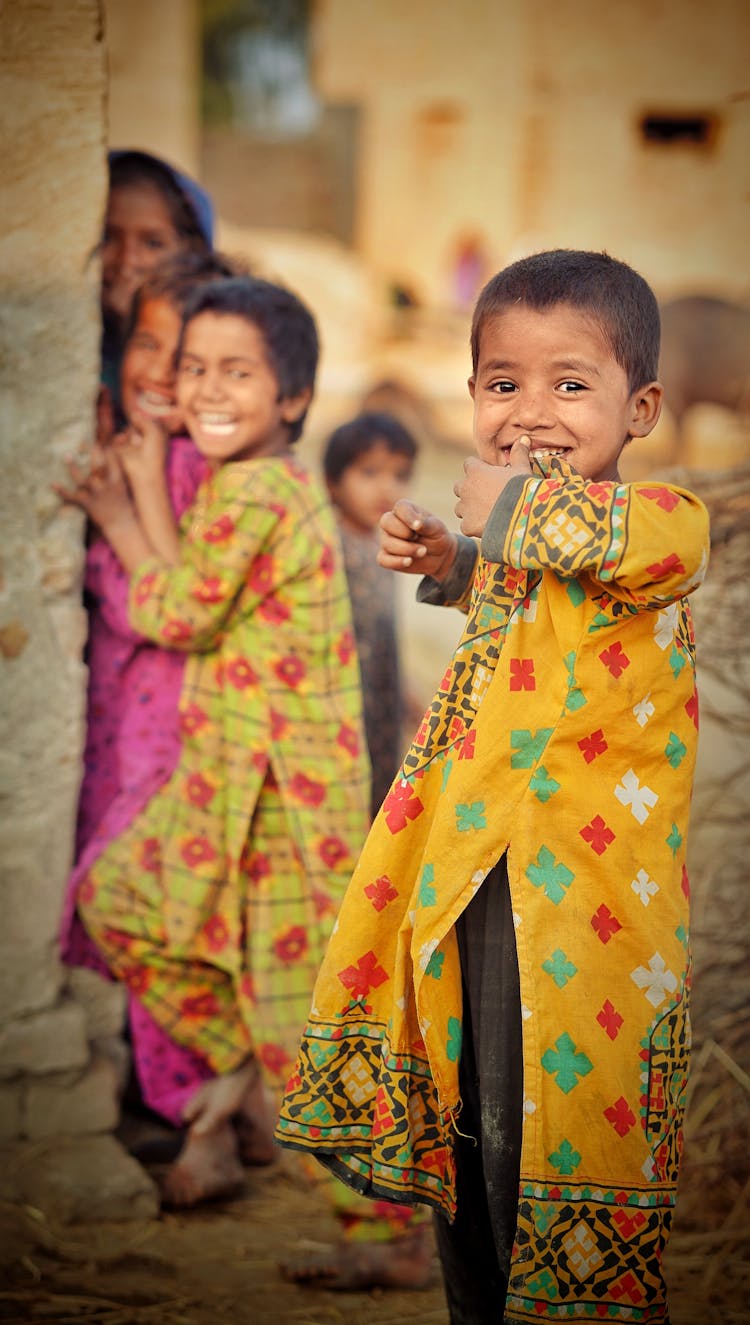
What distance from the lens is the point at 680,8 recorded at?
12.5 m

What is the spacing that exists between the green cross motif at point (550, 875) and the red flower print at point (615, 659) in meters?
0.26

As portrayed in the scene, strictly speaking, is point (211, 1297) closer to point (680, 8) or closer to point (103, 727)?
point (103, 727)

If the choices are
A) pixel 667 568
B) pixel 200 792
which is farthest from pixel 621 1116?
pixel 200 792

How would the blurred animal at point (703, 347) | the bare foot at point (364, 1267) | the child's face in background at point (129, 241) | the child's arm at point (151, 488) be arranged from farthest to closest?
the blurred animal at point (703, 347) < the child's face in background at point (129, 241) < the child's arm at point (151, 488) < the bare foot at point (364, 1267)

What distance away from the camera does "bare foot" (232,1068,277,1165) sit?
10.8ft

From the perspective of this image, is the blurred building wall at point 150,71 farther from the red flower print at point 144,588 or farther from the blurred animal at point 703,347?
the red flower print at point 144,588

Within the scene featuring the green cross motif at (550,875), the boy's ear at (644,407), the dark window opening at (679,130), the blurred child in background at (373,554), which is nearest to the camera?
the green cross motif at (550,875)

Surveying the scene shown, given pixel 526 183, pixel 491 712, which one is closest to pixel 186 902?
pixel 491 712

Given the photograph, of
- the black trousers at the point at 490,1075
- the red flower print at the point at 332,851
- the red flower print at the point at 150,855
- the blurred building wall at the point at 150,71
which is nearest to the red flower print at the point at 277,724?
the red flower print at the point at 332,851

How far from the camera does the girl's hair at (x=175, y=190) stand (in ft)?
10.8

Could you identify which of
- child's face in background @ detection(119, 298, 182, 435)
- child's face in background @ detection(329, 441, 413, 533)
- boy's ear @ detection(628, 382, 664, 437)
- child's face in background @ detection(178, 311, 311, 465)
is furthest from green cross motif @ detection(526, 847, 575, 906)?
child's face in background @ detection(329, 441, 413, 533)

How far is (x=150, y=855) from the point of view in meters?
2.97

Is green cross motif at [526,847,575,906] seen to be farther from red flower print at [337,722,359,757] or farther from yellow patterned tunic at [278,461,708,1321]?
red flower print at [337,722,359,757]

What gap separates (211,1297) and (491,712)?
153 cm
